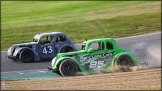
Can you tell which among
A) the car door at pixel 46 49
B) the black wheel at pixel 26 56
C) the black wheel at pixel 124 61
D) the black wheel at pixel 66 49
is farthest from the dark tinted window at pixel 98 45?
the black wheel at pixel 26 56

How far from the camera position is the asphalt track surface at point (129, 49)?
18984mm

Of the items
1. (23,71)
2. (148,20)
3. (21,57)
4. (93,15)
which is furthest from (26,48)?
(93,15)

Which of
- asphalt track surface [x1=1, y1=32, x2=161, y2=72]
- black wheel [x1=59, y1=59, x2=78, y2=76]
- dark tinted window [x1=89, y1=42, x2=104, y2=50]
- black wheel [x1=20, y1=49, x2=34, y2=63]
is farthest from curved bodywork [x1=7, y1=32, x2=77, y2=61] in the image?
black wheel [x1=59, y1=59, x2=78, y2=76]

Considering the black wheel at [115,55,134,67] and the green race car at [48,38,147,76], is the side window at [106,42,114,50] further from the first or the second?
the black wheel at [115,55,134,67]

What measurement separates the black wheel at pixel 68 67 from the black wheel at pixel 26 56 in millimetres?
5130

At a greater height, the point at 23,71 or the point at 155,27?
the point at 155,27

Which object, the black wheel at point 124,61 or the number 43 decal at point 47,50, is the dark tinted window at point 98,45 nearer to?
the black wheel at point 124,61

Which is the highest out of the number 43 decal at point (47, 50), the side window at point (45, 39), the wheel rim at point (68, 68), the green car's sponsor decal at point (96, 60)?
the side window at point (45, 39)

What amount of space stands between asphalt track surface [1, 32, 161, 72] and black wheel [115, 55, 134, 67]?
321 cm

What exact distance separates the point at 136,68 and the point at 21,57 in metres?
6.80

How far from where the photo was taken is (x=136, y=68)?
50.9 feet

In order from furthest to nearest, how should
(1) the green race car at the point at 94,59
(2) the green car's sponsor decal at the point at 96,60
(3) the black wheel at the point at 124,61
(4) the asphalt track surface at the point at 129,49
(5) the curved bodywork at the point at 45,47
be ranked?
(5) the curved bodywork at the point at 45,47
(4) the asphalt track surface at the point at 129,49
(2) the green car's sponsor decal at the point at 96,60
(3) the black wheel at the point at 124,61
(1) the green race car at the point at 94,59

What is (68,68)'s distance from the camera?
15.5 metres

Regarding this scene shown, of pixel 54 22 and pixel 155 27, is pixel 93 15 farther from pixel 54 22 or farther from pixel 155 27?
pixel 155 27
